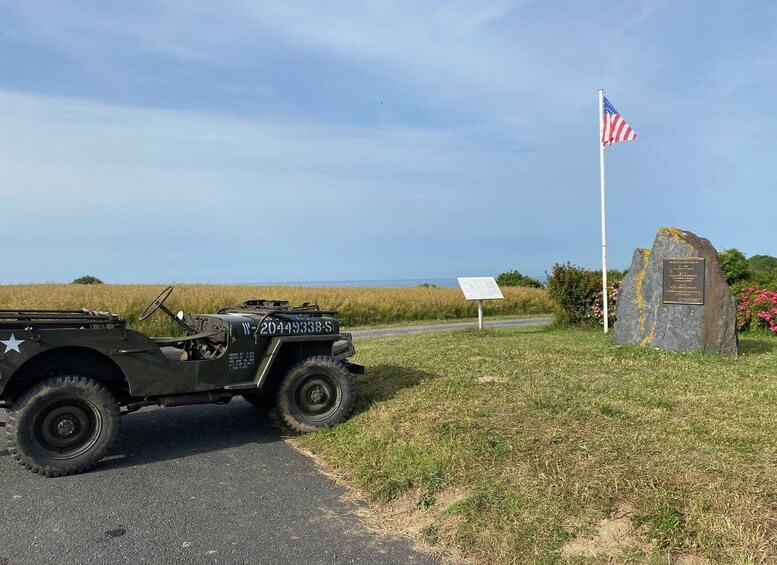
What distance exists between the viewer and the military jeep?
477 cm

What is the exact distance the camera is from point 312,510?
418 centimetres

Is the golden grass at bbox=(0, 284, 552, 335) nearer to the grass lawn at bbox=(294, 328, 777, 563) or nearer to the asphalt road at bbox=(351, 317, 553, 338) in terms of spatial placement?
the asphalt road at bbox=(351, 317, 553, 338)

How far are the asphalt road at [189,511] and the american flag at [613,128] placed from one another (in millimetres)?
10842

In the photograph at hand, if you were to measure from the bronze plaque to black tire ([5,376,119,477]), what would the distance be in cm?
863

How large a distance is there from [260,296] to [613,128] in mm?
16830

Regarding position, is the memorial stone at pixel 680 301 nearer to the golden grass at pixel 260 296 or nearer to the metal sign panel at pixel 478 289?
the metal sign panel at pixel 478 289

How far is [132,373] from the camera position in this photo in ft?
16.9

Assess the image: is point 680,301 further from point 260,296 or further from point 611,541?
point 260,296

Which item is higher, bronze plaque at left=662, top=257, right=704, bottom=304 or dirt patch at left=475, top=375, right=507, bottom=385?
bronze plaque at left=662, top=257, right=704, bottom=304

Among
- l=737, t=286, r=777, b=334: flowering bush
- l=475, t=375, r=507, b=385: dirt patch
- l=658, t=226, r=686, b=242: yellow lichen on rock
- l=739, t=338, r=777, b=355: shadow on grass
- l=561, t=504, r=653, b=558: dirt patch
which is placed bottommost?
l=561, t=504, r=653, b=558: dirt patch

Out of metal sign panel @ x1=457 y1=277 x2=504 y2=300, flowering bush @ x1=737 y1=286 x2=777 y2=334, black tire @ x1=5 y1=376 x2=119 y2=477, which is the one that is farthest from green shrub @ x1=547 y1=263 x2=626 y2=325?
black tire @ x1=5 y1=376 x2=119 y2=477

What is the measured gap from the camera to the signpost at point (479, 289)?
616 inches

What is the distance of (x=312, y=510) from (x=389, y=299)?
904 inches

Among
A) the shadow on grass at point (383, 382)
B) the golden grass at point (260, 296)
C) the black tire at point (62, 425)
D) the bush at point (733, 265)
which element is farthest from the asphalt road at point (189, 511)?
the bush at point (733, 265)
